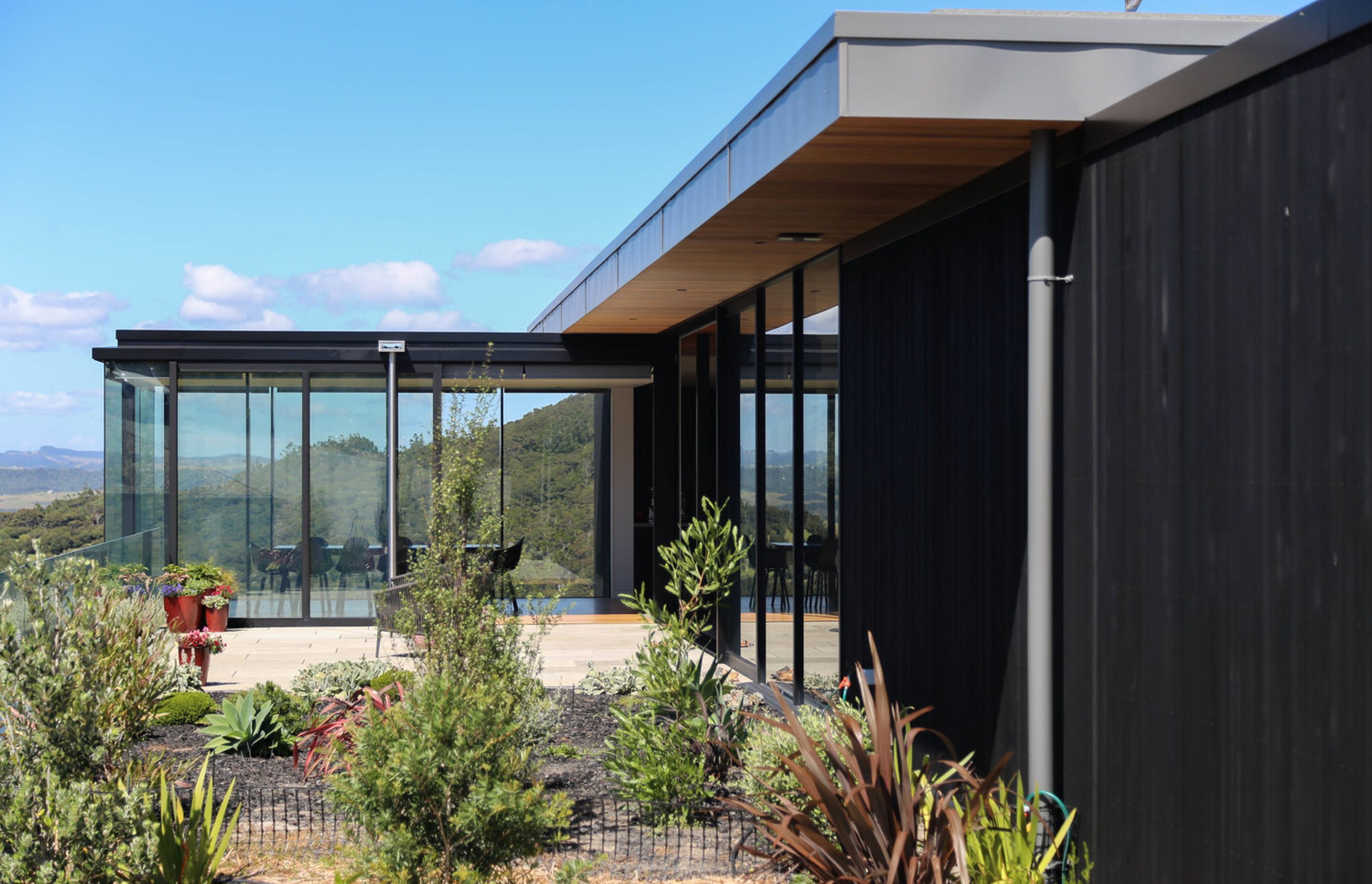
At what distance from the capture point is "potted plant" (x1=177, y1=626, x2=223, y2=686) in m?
8.45

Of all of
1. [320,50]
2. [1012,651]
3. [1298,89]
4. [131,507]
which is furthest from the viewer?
[320,50]

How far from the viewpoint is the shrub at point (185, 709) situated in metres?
7.28

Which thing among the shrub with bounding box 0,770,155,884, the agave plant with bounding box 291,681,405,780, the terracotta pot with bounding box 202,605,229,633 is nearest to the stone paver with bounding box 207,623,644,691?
the terracotta pot with bounding box 202,605,229,633

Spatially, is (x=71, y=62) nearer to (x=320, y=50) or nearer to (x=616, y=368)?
(x=320, y=50)

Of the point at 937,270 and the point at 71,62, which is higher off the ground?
the point at 71,62

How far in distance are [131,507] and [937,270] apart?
381 inches

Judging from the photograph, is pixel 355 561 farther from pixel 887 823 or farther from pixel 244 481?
pixel 887 823

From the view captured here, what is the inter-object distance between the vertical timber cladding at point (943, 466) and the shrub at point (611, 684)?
1.95m

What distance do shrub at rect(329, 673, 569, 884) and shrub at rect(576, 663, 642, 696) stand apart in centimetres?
430

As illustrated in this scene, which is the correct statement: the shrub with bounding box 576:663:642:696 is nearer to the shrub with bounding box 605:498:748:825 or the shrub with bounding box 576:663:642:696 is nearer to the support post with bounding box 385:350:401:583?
the shrub with bounding box 605:498:748:825

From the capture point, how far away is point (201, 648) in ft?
28.2

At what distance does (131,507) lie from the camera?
12.4 m

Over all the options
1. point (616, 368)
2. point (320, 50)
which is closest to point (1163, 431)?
point (616, 368)

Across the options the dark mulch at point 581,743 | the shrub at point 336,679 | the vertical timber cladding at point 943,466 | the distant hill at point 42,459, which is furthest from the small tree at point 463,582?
the distant hill at point 42,459
